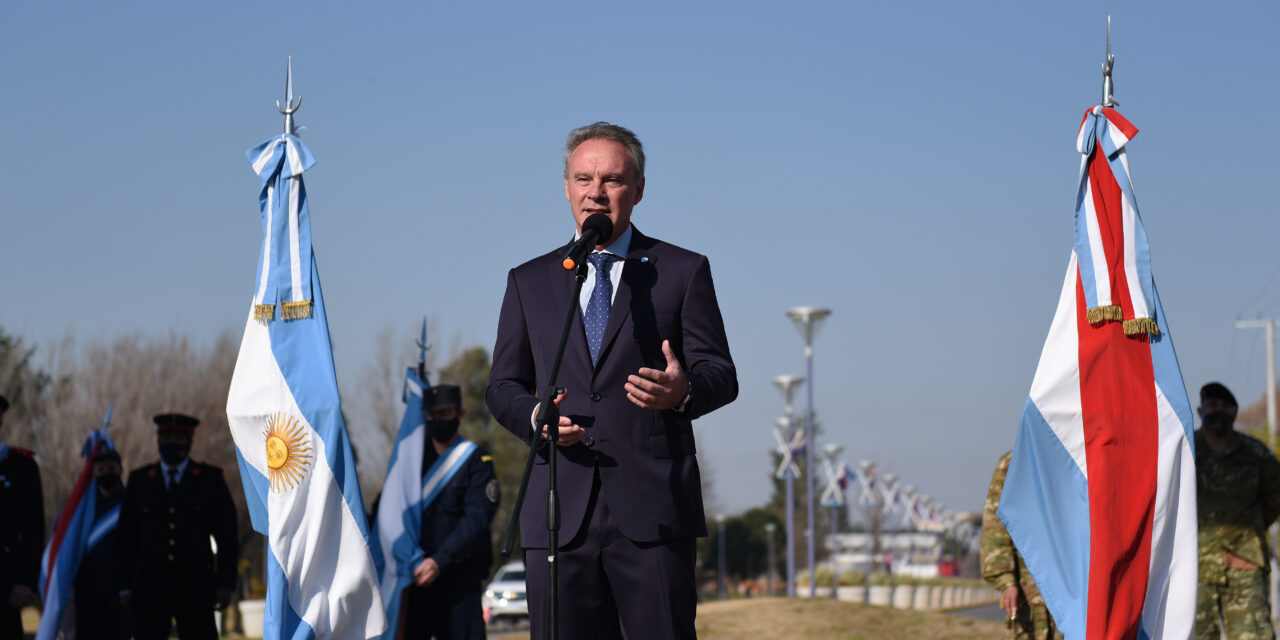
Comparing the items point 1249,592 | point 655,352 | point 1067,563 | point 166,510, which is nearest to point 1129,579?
A: point 1067,563

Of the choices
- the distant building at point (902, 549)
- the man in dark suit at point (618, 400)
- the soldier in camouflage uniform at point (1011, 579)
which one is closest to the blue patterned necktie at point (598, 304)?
the man in dark suit at point (618, 400)

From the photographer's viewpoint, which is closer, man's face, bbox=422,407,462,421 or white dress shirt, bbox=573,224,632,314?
white dress shirt, bbox=573,224,632,314

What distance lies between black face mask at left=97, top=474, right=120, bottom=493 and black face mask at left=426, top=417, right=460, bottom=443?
434cm

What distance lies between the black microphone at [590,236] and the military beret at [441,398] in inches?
249

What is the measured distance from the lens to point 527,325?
4.36 m

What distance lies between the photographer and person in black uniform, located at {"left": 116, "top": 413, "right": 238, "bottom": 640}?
30.3ft

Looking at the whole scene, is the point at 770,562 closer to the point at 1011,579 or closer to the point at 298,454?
the point at 1011,579

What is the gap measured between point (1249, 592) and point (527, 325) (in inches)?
256

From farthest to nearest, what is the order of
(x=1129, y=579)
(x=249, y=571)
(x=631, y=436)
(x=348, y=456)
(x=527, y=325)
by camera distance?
(x=249, y=571) → (x=348, y=456) → (x=1129, y=579) → (x=527, y=325) → (x=631, y=436)

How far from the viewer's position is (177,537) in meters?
9.31

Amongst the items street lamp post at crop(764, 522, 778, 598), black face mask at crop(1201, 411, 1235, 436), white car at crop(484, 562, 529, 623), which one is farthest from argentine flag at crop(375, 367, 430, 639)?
street lamp post at crop(764, 522, 778, 598)

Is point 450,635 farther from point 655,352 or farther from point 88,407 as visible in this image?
point 88,407

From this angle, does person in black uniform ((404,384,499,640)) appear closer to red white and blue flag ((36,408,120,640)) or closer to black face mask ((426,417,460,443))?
black face mask ((426,417,460,443))

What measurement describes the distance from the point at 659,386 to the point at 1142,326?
3.87 m
